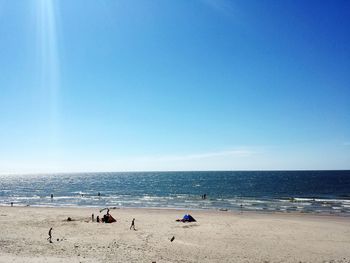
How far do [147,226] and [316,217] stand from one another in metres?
22.2

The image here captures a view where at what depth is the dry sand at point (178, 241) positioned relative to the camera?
21297 mm

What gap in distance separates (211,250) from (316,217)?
24.3m

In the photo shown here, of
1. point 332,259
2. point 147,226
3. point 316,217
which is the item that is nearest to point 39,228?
point 147,226

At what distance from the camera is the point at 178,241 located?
2658 cm

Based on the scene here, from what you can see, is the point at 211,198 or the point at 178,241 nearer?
the point at 178,241

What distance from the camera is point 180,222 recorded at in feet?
121

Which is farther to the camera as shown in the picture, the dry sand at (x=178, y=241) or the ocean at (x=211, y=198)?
the ocean at (x=211, y=198)

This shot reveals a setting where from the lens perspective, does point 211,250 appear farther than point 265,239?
No

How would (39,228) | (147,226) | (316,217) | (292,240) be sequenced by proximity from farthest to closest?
1. (316,217)
2. (147,226)
3. (39,228)
4. (292,240)

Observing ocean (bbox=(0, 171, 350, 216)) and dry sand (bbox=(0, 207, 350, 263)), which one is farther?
ocean (bbox=(0, 171, 350, 216))

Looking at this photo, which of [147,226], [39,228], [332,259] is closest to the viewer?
[332,259]

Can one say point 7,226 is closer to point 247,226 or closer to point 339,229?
point 247,226

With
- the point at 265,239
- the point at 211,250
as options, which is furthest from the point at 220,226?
the point at 211,250

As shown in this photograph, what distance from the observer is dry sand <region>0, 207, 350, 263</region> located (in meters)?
21.3
